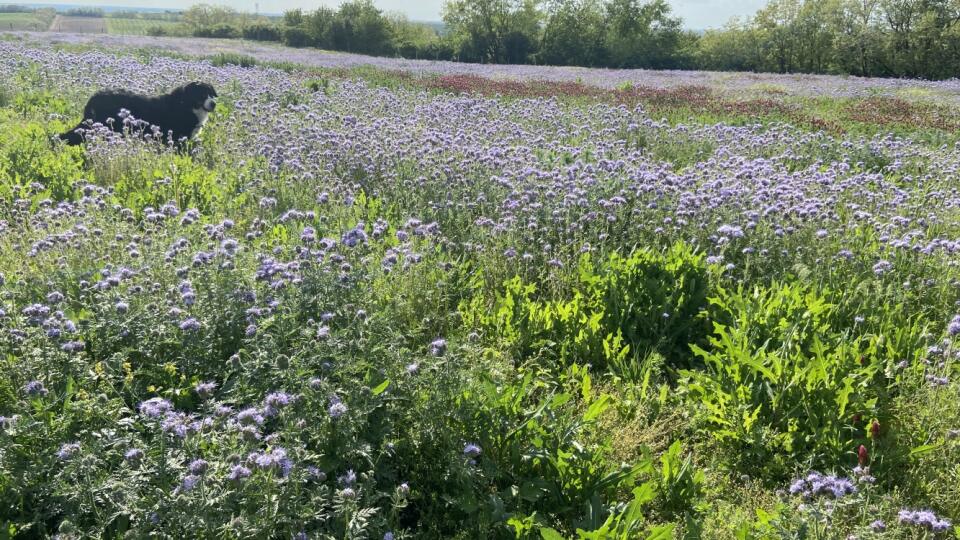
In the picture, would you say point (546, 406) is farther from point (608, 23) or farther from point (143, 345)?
point (608, 23)

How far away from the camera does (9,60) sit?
50.1ft

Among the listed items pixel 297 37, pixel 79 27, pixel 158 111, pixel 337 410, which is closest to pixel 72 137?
pixel 158 111

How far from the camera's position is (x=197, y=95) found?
10414mm

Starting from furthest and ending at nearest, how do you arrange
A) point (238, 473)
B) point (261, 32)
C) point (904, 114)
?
1. point (261, 32)
2. point (904, 114)
3. point (238, 473)

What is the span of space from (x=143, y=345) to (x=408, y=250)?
1.98 metres

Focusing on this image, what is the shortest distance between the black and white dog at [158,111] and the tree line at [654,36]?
120 feet

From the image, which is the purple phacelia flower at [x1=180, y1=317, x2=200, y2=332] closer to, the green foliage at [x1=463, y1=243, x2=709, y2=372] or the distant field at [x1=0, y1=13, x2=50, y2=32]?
the green foliage at [x1=463, y1=243, x2=709, y2=372]

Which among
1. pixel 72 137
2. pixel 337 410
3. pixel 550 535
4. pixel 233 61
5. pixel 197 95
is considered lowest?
pixel 550 535

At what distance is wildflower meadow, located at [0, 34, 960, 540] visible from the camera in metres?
2.68

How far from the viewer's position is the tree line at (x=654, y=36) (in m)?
37.1

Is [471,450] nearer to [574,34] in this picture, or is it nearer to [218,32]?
[574,34]

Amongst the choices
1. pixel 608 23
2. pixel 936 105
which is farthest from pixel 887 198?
pixel 608 23

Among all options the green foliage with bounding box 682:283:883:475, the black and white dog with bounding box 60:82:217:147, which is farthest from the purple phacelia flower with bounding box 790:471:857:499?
the black and white dog with bounding box 60:82:217:147

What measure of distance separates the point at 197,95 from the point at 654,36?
43.8 m
